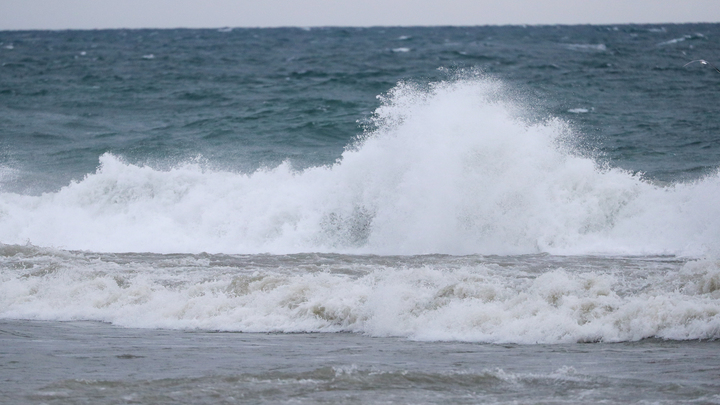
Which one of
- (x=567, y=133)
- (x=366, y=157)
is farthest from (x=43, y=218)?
(x=567, y=133)

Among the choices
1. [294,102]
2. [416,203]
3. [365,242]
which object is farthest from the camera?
[294,102]

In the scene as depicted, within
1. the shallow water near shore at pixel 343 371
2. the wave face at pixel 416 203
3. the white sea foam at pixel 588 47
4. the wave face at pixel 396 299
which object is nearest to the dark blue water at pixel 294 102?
the white sea foam at pixel 588 47

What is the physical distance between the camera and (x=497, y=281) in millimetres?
7598

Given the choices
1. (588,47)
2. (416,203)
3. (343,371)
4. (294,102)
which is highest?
(588,47)

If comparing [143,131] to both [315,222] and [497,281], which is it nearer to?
[315,222]

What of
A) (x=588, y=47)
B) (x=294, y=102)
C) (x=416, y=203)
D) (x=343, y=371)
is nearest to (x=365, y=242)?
(x=416, y=203)

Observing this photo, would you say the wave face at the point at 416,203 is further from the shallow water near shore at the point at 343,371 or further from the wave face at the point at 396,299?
the shallow water near shore at the point at 343,371

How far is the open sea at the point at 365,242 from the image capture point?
516 centimetres

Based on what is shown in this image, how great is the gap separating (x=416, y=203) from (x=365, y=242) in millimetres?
983

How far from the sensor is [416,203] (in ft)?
36.3

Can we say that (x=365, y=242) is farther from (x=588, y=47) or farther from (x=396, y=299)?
(x=588, y=47)

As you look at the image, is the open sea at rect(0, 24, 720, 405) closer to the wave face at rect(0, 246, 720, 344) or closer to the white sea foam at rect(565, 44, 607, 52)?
the wave face at rect(0, 246, 720, 344)

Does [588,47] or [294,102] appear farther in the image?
[588,47]

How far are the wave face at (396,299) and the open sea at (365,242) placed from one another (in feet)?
0.09
